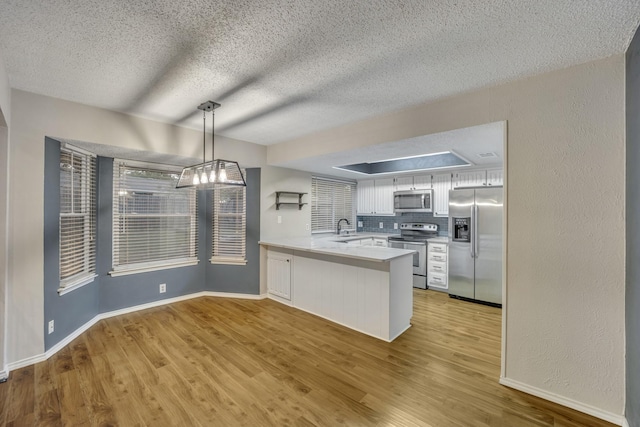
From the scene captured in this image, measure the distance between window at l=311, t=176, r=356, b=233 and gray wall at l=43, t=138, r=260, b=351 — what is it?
1.64 meters

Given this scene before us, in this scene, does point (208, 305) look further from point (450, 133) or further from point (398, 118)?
point (450, 133)

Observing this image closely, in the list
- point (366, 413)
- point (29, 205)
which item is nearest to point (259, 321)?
point (366, 413)

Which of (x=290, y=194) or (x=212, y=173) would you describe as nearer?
(x=212, y=173)

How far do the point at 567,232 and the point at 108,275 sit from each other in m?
Result: 4.94

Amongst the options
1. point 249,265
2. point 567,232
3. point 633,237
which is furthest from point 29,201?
point 633,237

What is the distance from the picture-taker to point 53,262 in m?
2.76

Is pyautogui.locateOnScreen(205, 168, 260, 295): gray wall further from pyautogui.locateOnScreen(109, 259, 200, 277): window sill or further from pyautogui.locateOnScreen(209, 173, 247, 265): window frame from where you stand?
pyautogui.locateOnScreen(109, 259, 200, 277): window sill

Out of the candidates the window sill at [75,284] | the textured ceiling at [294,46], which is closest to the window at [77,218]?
the window sill at [75,284]

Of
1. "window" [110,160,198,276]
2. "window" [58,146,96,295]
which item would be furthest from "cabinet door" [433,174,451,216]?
"window" [58,146,96,295]

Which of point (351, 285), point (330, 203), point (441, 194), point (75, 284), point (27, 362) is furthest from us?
point (330, 203)

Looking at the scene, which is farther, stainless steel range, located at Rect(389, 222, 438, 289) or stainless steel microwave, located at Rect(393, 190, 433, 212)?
stainless steel microwave, located at Rect(393, 190, 433, 212)

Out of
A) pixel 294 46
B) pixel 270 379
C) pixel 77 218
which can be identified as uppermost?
pixel 294 46

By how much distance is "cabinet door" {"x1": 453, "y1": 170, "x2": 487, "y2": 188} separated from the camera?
475 centimetres

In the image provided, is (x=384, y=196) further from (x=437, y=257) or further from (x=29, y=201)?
(x=29, y=201)
